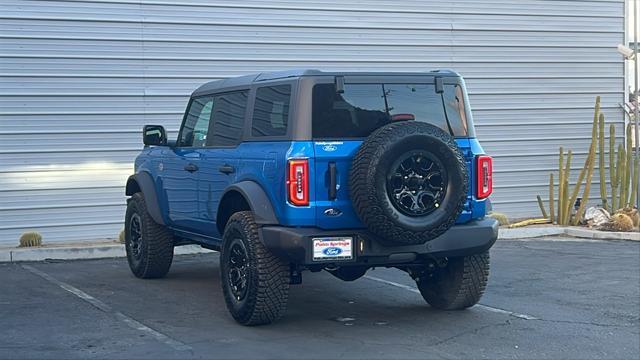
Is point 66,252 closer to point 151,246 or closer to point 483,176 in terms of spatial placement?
point 151,246

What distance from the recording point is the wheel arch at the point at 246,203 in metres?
7.45

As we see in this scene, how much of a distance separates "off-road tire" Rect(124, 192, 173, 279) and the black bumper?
9.66 ft

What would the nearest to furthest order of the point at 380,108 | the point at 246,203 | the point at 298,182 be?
the point at 298,182
the point at 380,108
the point at 246,203

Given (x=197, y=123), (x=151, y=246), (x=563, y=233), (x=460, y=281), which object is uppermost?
(x=197, y=123)

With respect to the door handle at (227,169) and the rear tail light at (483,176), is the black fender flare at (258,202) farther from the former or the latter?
the rear tail light at (483,176)

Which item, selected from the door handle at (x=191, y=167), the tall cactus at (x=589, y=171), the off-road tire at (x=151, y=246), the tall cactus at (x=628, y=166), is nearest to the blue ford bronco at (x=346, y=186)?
the door handle at (x=191, y=167)

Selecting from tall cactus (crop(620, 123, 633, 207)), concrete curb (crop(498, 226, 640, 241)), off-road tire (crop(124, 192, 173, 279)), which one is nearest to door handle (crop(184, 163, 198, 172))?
off-road tire (crop(124, 192, 173, 279))

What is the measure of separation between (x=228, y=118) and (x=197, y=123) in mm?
802

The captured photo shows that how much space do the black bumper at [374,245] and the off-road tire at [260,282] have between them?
0.40 ft

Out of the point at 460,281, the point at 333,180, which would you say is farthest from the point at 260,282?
the point at 460,281

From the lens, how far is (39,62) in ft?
42.7

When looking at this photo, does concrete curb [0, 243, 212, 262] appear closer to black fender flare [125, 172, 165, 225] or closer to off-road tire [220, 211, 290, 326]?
black fender flare [125, 172, 165, 225]

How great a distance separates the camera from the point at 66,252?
40.3 feet

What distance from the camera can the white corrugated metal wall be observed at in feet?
42.8
